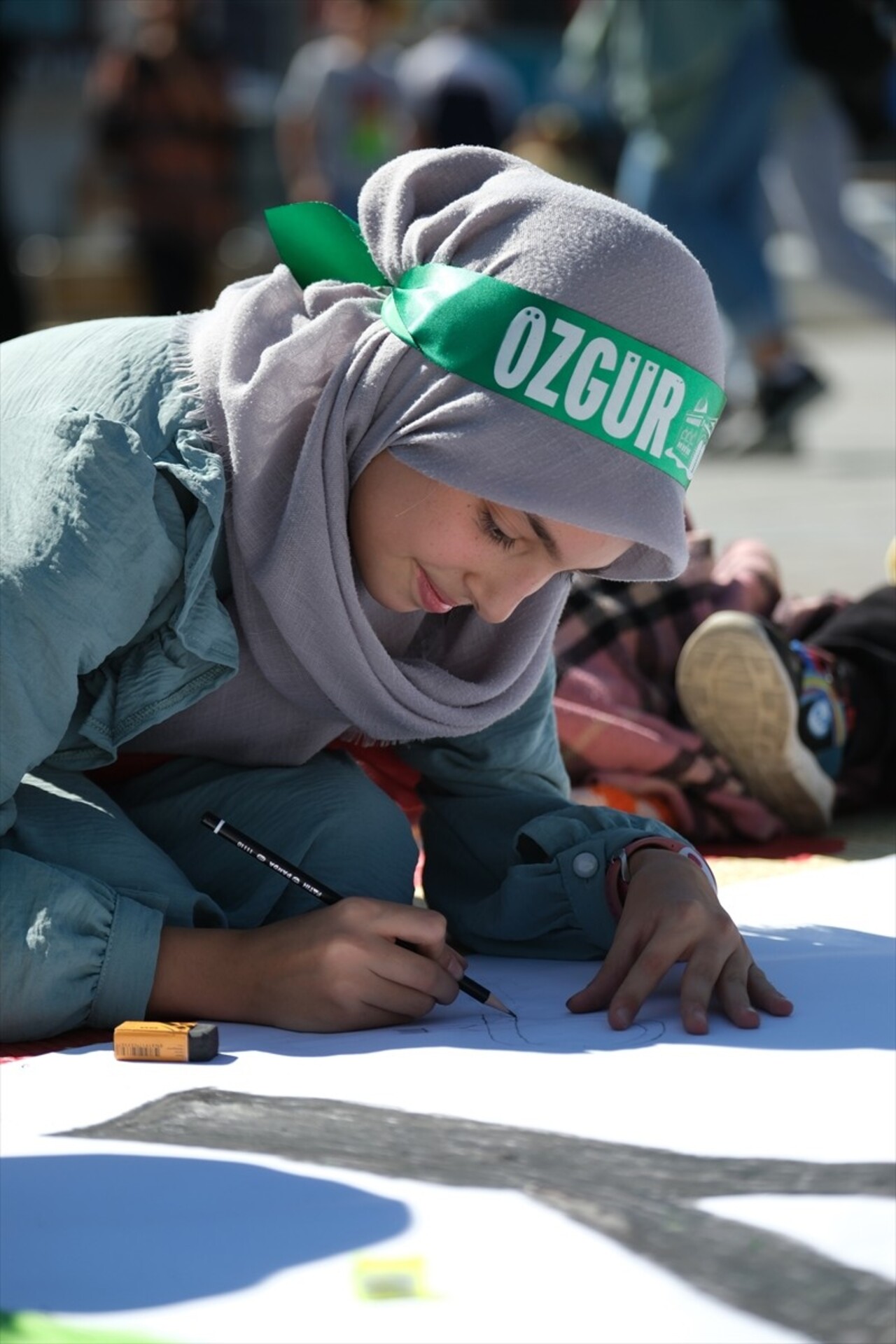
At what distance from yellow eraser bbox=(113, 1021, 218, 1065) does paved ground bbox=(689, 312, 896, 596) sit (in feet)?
8.13

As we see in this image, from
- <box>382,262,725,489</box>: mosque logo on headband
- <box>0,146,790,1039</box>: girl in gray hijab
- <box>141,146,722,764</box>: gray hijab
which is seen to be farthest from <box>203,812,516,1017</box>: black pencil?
<box>382,262,725,489</box>: mosque logo on headband

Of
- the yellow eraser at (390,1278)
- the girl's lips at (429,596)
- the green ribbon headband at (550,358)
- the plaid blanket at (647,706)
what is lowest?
the plaid blanket at (647,706)

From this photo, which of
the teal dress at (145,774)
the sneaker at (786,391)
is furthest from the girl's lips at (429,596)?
the sneaker at (786,391)

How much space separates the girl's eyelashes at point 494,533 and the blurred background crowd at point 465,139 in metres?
3.85

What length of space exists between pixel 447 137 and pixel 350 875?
6355 millimetres

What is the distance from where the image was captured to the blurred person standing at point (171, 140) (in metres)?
7.69

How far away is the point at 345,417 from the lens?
1796 millimetres

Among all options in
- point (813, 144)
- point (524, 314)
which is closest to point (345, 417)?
point (524, 314)

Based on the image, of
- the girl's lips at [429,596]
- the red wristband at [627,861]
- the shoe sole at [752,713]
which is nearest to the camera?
the girl's lips at [429,596]

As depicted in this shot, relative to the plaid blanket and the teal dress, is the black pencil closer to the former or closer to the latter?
the teal dress

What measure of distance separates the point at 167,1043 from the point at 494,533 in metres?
0.49

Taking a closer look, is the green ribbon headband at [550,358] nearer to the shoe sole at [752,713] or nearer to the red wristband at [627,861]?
the red wristband at [627,861]

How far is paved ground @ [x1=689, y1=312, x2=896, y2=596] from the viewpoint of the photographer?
14.5ft

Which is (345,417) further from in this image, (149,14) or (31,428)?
(149,14)
